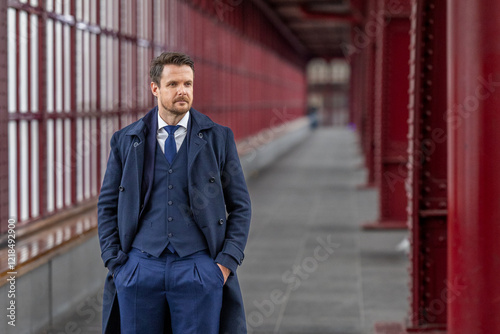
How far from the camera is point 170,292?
10.5ft

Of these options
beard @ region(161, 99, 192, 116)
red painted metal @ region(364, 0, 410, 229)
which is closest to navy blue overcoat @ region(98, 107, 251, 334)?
beard @ region(161, 99, 192, 116)

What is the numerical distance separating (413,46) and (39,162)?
11.1 ft

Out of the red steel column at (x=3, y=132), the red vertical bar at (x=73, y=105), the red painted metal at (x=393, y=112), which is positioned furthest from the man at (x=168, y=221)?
the red painted metal at (x=393, y=112)

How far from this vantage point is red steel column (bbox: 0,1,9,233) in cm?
572

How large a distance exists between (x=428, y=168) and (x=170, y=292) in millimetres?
2725

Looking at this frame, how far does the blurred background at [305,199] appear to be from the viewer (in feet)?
12.8

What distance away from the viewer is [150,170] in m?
3.23

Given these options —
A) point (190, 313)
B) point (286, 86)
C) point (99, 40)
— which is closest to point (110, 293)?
point (190, 313)

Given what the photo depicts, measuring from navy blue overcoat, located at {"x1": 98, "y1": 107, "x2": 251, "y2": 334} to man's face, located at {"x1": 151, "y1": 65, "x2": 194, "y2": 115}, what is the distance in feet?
0.53

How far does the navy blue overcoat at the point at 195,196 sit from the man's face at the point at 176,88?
16 cm

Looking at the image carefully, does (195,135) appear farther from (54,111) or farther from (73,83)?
(73,83)

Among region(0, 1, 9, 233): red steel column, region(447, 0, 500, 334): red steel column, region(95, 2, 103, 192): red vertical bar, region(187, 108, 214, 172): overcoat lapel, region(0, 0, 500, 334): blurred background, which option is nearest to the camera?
region(187, 108, 214, 172): overcoat lapel

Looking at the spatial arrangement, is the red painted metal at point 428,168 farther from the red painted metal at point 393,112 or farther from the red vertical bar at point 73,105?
the red painted metal at point 393,112

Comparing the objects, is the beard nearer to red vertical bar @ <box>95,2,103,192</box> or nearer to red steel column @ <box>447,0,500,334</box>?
red steel column @ <box>447,0,500,334</box>
